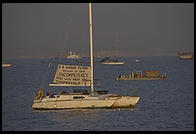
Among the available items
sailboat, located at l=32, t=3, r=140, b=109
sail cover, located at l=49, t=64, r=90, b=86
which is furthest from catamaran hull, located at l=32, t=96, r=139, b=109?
sail cover, located at l=49, t=64, r=90, b=86

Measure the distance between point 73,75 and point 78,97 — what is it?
2.53m

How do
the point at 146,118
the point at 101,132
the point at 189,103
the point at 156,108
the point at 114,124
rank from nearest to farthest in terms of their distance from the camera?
the point at 101,132
the point at 114,124
the point at 146,118
the point at 156,108
the point at 189,103

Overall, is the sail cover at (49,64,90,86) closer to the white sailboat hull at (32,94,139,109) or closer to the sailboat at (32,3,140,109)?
the sailboat at (32,3,140,109)

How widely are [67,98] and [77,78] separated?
2.44 meters

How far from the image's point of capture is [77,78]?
52250mm

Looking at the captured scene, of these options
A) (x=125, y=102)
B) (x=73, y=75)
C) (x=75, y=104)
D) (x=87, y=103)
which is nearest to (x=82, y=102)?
(x=87, y=103)

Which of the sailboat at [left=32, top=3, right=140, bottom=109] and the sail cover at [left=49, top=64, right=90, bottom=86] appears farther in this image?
the sail cover at [left=49, top=64, right=90, bottom=86]

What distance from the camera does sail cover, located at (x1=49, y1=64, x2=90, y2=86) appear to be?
171ft

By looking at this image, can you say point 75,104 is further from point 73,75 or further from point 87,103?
point 73,75

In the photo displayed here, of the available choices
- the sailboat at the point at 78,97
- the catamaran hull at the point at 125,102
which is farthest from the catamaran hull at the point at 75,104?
the catamaran hull at the point at 125,102

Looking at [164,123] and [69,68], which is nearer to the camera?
[164,123]

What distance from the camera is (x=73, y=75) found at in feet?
172

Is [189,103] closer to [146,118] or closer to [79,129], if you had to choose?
[146,118]

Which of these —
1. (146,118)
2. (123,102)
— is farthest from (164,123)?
(123,102)
